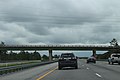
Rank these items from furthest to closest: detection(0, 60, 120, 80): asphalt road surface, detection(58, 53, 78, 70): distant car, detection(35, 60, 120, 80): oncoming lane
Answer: detection(58, 53, 78, 70): distant car → detection(0, 60, 120, 80): asphalt road surface → detection(35, 60, 120, 80): oncoming lane

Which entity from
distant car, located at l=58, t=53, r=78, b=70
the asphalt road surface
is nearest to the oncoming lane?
the asphalt road surface

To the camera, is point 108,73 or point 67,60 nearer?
point 108,73

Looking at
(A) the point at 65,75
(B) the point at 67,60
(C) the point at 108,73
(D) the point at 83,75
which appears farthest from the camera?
(B) the point at 67,60

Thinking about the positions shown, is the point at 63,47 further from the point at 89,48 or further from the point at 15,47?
the point at 15,47

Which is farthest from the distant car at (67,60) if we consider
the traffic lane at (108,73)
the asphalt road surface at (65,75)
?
the asphalt road surface at (65,75)

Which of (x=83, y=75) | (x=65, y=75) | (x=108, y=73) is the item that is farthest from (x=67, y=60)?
(x=83, y=75)

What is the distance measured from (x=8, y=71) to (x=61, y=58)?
828 centimetres

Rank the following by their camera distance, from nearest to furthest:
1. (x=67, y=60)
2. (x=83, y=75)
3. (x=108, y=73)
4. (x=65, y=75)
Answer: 1. (x=83, y=75)
2. (x=65, y=75)
3. (x=108, y=73)
4. (x=67, y=60)

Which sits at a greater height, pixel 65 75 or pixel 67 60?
pixel 67 60

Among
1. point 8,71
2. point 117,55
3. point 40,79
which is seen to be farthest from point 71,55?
point 117,55

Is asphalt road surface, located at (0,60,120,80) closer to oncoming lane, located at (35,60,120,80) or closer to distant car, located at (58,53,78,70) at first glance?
oncoming lane, located at (35,60,120,80)

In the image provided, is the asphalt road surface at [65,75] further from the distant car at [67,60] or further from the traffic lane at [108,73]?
the distant car at [67,60]

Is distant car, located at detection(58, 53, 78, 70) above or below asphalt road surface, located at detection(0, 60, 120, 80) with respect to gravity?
above

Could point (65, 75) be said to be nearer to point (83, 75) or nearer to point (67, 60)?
point (83, 75)
